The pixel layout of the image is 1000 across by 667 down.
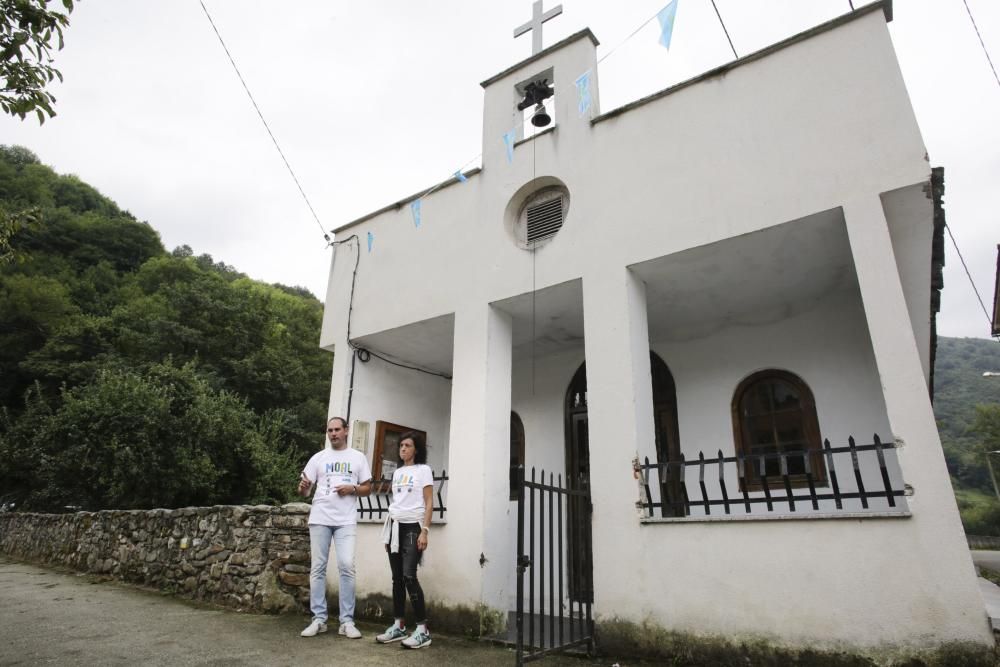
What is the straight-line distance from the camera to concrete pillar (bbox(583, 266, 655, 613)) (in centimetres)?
430

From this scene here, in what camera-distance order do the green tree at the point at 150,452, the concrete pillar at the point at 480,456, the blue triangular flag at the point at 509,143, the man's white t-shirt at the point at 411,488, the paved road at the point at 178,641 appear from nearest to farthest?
the paved road at the point at 178,641 < the man's white t-shirt at the point at 411,488 < the concrete pillar at the point at 480,456 < the blue triangular flag at the point at 509,143 < the green tree at the point at 150,452

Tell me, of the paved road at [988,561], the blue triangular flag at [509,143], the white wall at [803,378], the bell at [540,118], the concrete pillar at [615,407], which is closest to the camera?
the concrete pillar at [615,407]

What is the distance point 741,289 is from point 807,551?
2.74 meters

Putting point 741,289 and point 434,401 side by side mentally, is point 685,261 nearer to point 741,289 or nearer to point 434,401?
point 741,289

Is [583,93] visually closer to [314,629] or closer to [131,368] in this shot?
[314,629]

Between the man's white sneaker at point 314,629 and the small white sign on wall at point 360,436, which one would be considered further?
the small white sign on wall at point 360,436

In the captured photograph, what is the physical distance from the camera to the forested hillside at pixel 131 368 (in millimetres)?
11312

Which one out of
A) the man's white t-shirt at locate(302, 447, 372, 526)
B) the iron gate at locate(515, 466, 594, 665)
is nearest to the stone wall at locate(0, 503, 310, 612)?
the man's white t-shirt at locate(302, 447, 372, 526)

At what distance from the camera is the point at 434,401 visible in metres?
8.12

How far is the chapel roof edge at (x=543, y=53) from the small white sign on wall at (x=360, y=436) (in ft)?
15.2

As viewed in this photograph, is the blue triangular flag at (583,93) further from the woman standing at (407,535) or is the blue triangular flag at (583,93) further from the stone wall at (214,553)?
the stone wall at (214,553)

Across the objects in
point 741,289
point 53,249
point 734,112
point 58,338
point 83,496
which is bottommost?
point 83,496

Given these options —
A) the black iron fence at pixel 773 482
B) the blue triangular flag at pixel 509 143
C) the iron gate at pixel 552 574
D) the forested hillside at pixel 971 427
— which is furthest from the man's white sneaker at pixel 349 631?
the forested hillside at pixel 971 427

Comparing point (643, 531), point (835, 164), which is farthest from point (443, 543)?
point (835, 164)
